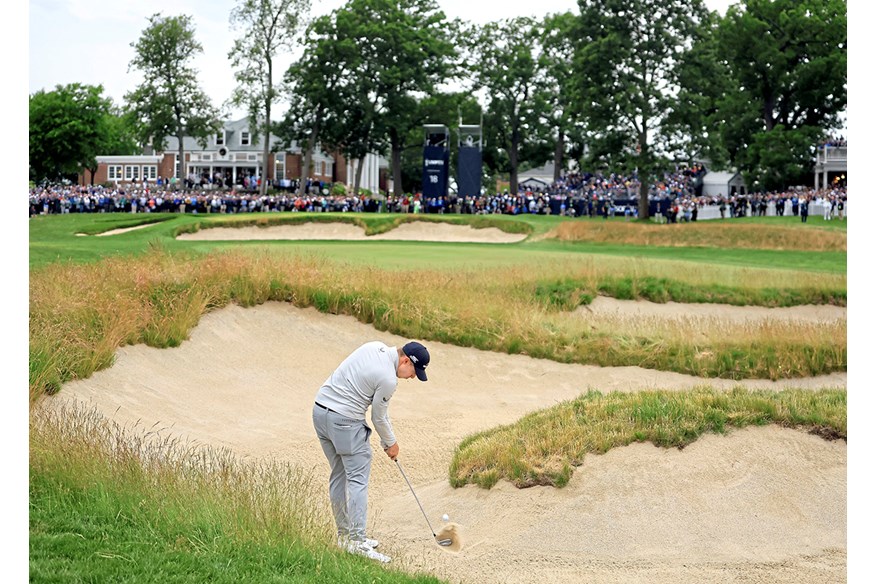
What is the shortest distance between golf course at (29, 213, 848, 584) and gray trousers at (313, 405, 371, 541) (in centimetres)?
50

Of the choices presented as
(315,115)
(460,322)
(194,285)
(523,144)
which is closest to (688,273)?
(460,322)

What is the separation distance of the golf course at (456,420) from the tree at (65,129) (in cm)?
6336

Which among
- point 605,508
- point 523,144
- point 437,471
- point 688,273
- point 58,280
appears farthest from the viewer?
point 523,144

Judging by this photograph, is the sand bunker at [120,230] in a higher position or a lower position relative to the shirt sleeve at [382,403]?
higher

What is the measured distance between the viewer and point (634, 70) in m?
62.2

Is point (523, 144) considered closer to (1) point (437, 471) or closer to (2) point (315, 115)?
(2) point (315, 115)

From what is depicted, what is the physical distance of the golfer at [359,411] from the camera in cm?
970

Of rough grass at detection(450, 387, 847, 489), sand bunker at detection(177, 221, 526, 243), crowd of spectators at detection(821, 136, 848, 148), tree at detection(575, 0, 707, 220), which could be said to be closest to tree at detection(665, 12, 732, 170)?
tree at detection(575, 0, 707, 220)

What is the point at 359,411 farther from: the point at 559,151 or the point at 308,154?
the point at 559,151

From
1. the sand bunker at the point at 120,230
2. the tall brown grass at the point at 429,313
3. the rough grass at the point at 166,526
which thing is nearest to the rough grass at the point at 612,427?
the rough grass at the point at 166,526

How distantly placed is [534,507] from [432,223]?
39.9 meters

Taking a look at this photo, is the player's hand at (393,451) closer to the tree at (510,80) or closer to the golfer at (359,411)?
the golfer at (359,411)

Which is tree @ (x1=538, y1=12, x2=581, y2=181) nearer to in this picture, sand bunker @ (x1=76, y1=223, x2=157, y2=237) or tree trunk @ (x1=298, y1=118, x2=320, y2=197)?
tree trunk @ (x1=298, y1=118, x2=320, y2=197)

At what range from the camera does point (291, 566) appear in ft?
26.9
